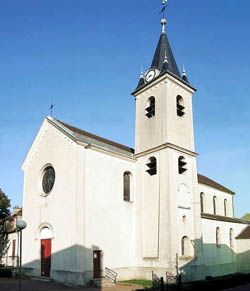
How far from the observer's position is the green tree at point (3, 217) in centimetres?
3384

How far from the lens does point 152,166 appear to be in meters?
27.0

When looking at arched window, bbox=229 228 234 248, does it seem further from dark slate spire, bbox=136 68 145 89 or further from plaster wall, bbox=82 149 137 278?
dark slate spire, bbox=136 68 145 89

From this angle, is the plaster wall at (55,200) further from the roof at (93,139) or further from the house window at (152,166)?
the house window at (152,166)

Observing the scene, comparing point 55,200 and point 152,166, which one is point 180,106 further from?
point 55,200

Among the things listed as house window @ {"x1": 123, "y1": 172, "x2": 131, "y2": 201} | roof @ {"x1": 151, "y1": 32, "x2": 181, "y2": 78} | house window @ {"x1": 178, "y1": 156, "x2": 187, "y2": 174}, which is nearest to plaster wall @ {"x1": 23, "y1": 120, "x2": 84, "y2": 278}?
house window @ {"x1": 123, "y1": 172, "x2": 131, "y2": 201}

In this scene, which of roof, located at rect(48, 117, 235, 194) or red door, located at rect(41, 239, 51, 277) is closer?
red door, located at rect(41, 239, 51, 277)

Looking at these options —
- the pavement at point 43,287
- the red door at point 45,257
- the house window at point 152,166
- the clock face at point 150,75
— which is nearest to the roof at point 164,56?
the clock face at point 150,75

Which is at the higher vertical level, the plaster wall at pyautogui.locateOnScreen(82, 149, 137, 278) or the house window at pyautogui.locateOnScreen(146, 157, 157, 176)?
the house window at pyautogui.locateOnScreen(146, 157, 157, 176)

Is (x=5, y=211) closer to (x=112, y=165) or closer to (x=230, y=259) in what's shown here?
(x=112, y=165)

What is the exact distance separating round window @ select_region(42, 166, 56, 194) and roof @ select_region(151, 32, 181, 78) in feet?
41.4

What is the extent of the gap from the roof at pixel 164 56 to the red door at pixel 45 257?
16795mm

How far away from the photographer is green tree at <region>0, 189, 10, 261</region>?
33.8m

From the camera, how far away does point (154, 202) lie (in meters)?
25.8

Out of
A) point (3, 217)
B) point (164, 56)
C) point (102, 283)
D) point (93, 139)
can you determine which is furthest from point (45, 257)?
point (164, 56)
